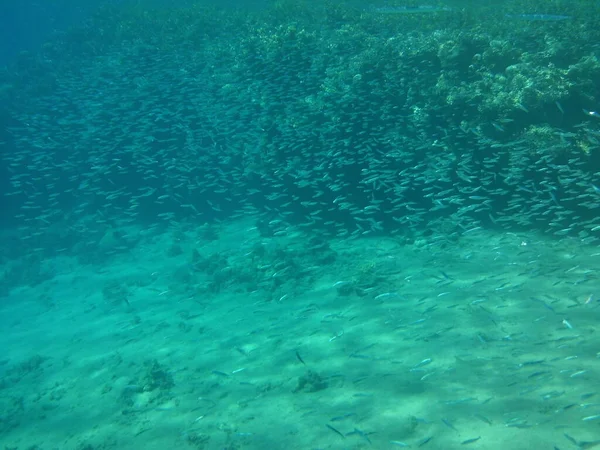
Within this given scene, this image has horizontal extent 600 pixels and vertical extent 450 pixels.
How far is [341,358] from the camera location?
8.07 m

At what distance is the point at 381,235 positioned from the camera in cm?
1402

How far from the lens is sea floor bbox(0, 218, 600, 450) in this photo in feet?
19.9

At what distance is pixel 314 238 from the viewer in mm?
14320

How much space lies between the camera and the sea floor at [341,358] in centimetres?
607

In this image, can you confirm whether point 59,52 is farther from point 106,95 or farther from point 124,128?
point 124,128

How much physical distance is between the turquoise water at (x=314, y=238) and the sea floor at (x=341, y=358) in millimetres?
59

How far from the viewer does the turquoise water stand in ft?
22.8

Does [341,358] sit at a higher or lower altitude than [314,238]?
higher

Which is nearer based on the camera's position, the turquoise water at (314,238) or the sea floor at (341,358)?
the sea floor at (341,358)

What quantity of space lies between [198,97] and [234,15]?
7.28 meters

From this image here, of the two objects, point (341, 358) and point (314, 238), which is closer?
point (341, 358)

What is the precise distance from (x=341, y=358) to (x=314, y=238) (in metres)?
6.69

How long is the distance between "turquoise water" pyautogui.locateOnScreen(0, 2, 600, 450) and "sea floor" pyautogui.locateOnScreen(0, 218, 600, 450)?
0.06 meters

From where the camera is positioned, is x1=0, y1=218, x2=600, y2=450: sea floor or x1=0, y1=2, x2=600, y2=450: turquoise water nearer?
x1=0, y1=218, x2=600, y2=450: sea floor
